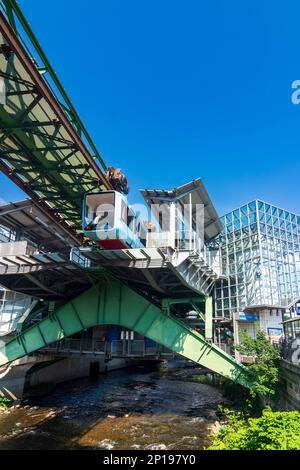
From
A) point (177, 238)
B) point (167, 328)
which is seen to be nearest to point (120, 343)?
point (167, 328)

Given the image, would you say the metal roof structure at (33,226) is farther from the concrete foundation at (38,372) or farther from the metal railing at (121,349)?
the concrete foundation at (38,372)

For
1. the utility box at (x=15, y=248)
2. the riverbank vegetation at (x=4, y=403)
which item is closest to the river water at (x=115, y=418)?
the riverbank vegetation at (x=4, y=403)

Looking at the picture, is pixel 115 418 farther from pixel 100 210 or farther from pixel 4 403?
pixel 100 210

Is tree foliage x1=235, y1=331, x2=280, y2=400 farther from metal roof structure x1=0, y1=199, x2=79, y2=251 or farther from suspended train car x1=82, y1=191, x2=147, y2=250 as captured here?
metal roof structure x1=0, y1=199, x2=79, y2=251

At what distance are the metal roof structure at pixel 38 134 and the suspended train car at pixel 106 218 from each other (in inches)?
57.1

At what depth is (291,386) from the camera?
1487cm

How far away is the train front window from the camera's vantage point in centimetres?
1366

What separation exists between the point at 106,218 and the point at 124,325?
305 inches

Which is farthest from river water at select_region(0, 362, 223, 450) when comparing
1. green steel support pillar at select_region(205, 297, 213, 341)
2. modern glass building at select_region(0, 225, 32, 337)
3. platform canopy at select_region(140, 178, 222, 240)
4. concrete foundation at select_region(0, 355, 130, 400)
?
platform canopy at select_region(140, 178, 222, 240)

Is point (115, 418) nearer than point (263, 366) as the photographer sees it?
No

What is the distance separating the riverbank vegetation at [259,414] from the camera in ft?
30.3

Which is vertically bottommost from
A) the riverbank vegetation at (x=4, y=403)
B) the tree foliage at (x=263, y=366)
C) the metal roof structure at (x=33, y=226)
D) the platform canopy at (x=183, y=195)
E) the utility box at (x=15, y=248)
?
the riverbank vegetation at (x=4, y=403)

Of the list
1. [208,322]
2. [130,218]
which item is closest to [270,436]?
[208,322]

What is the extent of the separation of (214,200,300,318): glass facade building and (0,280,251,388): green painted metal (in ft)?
28.7
